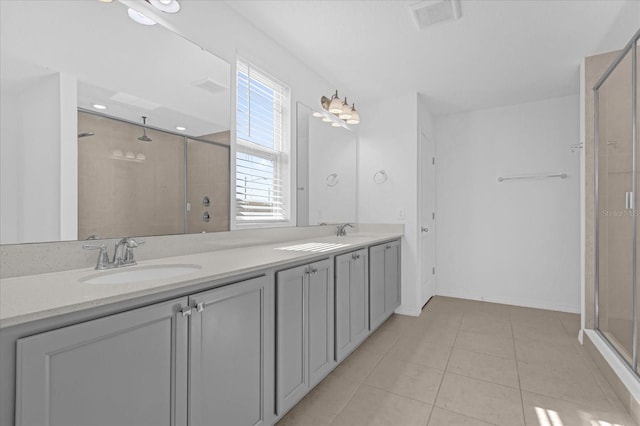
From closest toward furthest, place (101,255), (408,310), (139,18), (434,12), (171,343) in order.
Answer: (171,343)
(101,255)
(139,18)
(434,12)
(408,310)

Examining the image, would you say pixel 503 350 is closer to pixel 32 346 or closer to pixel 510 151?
pixel 510 151

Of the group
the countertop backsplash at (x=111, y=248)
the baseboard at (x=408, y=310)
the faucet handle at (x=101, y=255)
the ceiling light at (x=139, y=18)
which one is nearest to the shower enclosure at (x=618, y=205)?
the baseboard at (x=408, y=310)

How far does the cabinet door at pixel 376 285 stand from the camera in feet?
8.85

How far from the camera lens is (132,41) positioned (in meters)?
1.53

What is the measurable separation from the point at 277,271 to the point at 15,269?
3.31ft

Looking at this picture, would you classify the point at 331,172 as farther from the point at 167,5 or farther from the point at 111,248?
the point at 111,248

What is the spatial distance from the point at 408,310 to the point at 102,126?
328 cm

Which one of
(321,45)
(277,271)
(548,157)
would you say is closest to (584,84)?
(548,157)

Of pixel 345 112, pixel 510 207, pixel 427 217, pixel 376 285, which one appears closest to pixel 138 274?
pixel 376 285

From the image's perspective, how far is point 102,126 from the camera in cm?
141

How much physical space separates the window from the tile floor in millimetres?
1309

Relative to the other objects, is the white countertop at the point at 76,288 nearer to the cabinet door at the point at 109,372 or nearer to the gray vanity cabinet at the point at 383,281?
the cabinet door at the point at 109,372

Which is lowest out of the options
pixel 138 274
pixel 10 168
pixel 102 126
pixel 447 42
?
pixel 138 274

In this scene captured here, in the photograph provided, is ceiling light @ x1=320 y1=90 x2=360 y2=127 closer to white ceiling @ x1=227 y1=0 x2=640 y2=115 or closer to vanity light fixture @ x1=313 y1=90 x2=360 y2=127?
vanity light fixture @ x1=313 y1=90 x2=360 y2=127
